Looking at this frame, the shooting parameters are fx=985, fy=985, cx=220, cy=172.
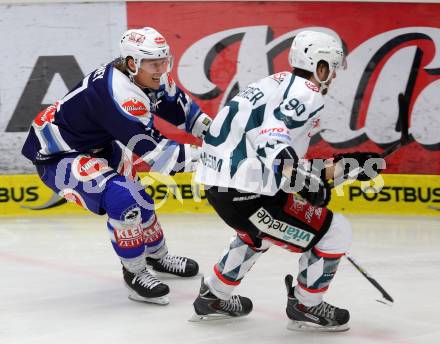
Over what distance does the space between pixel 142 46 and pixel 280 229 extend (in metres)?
1.18

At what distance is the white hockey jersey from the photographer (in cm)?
357

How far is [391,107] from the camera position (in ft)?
21.5

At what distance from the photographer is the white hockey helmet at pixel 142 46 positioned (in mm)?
A: 4430

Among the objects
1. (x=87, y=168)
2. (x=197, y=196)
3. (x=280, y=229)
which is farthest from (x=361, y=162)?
(x=197, y=196)

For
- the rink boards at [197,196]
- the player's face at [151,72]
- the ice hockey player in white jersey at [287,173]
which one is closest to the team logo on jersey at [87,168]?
the player's face at [151,72]

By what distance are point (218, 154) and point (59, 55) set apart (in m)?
3.11

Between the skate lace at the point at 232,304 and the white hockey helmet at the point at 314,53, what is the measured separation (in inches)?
39.7

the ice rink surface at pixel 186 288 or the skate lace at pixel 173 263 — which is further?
the skate lace at pixel 173 263

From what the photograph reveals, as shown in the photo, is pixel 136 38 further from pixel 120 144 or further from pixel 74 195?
pixel 74 195

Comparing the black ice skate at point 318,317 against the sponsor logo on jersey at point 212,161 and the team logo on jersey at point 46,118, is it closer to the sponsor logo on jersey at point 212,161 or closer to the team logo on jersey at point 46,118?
the sponsor logo on jersey at point 212,161

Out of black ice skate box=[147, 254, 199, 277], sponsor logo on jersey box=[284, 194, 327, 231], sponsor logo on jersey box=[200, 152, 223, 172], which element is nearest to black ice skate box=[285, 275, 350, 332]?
sponsor logo on jersey box=[284, 194, 327, 231]

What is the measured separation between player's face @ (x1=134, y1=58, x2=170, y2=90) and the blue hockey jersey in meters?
0.05

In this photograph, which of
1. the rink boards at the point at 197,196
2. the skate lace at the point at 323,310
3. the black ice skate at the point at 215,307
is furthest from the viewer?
the rink boards at the point at 197,196

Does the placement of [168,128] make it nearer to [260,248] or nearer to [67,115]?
[67,115]
